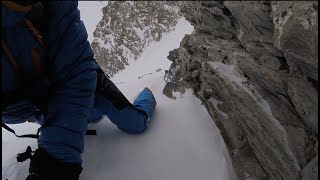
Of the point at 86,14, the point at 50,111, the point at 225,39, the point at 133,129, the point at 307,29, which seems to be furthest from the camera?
the point at 86,14

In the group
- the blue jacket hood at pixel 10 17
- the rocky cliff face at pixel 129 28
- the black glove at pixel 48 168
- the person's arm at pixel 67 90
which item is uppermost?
the blue jacket hood at pixel 10 17

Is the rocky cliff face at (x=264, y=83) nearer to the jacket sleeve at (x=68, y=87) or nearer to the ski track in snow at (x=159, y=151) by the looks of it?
the ski track in snow at (x=159, y=151)

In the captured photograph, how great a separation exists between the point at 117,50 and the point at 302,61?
35.2m

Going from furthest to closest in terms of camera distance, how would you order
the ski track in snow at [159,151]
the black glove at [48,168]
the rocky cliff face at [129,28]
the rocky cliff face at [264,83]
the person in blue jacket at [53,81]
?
the rocky cliff face at [129,28]
the ski track in snow at [159,151]
the black glove at [48,168]
the person in blue jacket at [53,81]
the rocky cliff face at [264,83]

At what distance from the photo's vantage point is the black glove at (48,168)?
295 centimetres

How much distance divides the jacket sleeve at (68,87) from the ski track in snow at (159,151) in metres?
0.72

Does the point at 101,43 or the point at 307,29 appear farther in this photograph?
the point at 101,43

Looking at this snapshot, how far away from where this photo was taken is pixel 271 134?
9.49 ft

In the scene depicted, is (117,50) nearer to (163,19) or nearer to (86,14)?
(163,19)

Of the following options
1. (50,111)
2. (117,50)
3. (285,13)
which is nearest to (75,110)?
(50,111)

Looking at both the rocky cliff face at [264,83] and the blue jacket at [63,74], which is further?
the blue jacket at [63,74]

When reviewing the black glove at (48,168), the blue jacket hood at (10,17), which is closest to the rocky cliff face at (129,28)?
the black glove at (48,168)

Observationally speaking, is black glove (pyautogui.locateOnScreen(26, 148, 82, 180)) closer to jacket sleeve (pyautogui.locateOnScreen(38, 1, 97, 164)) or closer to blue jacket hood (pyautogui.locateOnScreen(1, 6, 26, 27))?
jacket sleeve (pyautogui.locateOnScreen(38, 1, 97, 164))

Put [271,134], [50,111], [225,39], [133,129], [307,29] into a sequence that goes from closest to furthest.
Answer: [307,29]
[271,134]
[50,111]
[225,39]
[133,129]
